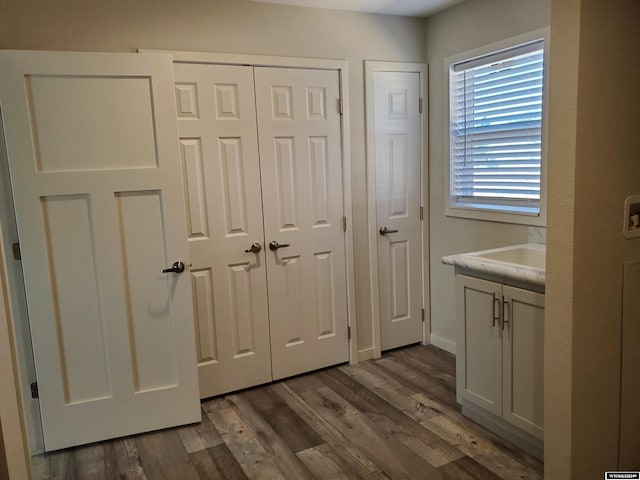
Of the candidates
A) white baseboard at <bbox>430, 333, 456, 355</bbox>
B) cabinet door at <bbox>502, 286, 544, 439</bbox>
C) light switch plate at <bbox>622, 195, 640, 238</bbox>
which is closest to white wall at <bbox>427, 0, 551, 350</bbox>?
white baseboard at <bbox>430, 333, 456, 355</bbox>

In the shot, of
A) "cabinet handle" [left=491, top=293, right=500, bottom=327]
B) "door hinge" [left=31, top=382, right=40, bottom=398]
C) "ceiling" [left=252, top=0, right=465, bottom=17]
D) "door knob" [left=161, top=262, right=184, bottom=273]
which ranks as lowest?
"door hinge" [left=31, top=382, right=40, bottom=398]

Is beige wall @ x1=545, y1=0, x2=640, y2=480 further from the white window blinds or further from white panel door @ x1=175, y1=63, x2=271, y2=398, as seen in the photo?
white panel door @ x1=175, y1=63, x2=271, y2=398

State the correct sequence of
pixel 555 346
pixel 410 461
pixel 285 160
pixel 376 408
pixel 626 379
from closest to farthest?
pixel 555 346
pixel 626 379
pixel 410 461
pixel 376 408
pixel 285 160

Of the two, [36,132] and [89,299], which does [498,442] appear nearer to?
[89,299]

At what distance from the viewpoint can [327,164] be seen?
3.33m

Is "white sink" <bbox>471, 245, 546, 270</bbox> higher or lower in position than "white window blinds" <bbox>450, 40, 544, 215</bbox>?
lower

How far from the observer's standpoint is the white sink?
9.16 feet

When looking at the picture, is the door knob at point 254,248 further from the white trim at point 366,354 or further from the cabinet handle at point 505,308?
the cabinet handle at point 505,308

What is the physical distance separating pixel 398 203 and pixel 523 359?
5.19 ft

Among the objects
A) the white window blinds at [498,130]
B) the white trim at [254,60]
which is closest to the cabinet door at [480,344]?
the white window blinds at [498,130]

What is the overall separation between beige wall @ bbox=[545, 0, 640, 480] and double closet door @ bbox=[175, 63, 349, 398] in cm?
172

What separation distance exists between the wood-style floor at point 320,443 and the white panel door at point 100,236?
0.64ft

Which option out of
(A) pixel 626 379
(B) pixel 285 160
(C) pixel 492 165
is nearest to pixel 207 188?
(B) pixel 285 160

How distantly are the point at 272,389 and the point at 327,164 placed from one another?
1534mm
